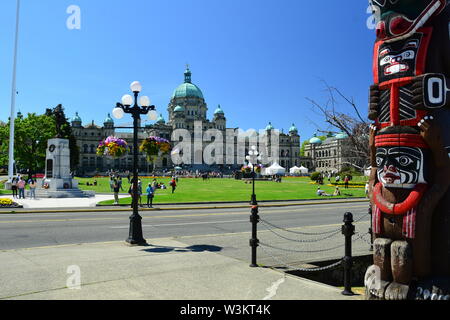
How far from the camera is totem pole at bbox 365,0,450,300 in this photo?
478 cm

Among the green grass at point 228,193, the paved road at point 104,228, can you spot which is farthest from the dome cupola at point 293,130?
the paved road at point 104,228

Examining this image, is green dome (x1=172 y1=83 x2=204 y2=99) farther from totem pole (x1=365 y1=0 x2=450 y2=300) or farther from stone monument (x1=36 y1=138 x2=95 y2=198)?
totem pole (x1=365 y1=0 x2=450 y2=300)

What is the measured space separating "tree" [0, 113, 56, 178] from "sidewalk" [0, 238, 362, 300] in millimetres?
44308

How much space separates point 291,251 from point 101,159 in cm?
12731

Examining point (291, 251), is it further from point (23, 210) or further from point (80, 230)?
point (23, 210)

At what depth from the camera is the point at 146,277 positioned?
265 inches

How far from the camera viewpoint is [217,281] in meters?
6.47

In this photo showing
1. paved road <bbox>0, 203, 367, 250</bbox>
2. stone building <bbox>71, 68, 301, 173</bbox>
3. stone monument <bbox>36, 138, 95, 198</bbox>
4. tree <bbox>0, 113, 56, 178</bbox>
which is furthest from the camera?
stone building <bbox>71, 68, 301, 173</bbox>

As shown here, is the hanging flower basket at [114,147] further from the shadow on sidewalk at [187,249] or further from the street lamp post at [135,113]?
the shadow on sidewalk at [187,249]

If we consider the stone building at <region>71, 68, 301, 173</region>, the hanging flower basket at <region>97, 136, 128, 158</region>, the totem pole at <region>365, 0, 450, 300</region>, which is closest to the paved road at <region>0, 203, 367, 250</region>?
the totem pole at <region>365, 0, 450, 300</region>

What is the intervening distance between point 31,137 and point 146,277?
4843 centimetres

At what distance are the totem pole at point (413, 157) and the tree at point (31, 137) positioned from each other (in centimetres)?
5041

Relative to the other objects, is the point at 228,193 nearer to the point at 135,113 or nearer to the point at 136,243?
the point at 135,113
